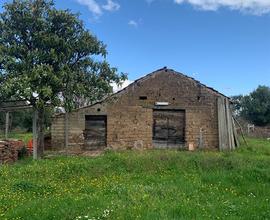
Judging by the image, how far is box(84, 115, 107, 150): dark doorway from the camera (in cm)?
2491

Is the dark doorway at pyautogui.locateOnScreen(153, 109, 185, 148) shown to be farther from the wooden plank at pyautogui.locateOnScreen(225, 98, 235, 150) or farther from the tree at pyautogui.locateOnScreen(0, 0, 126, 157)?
the tree at pyautogui.locateOnScreen(0, 0, 126, 157)

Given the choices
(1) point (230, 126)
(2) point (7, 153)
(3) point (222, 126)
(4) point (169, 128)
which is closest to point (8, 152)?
(2) point (7, 153)

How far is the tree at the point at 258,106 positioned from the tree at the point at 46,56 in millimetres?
35179

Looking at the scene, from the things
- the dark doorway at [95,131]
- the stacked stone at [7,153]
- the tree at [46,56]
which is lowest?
the stacked stone at [7,153]

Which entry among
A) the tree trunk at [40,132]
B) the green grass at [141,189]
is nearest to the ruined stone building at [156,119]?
the tree trunk at [40,132]

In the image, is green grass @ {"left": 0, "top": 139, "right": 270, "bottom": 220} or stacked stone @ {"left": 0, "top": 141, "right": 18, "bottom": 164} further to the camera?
stacked stone @ {"left": 0, "top": 141, "right": 18, "bottom": 164}

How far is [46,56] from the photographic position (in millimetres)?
19656

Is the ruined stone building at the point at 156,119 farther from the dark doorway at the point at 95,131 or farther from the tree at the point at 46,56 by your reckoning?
the tree at the point at 46,56

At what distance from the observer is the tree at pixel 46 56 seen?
19.1 m

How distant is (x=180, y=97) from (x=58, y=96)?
7.64m

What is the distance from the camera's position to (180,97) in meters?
25.2

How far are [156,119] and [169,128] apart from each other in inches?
36.2

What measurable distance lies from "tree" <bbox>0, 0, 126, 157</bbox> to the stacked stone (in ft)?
6.74

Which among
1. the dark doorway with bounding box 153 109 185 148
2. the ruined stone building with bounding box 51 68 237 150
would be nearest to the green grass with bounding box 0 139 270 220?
the ruined stone building with bounding box 51 68 237 150
